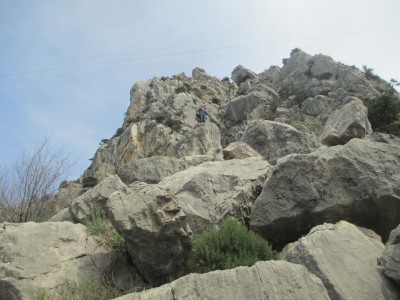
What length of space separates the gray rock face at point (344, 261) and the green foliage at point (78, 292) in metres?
3.13

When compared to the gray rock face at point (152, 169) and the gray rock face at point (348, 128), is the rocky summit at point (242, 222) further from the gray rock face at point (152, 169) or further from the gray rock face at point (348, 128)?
the gray rock face at point (348, 128)

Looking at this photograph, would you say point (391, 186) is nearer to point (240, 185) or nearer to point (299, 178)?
point (299, 178)

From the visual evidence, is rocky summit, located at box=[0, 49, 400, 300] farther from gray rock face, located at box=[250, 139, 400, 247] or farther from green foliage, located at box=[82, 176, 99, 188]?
green foliage, located at box=[82, 176, 99, 188]

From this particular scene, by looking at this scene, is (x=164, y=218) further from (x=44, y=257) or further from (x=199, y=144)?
Answer: (x=199, y=144)

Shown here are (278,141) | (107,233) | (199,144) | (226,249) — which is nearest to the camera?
(226,249)

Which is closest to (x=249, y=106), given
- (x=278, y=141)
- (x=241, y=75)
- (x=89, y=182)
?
(x=241, y=75)

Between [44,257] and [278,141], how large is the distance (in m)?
10.3

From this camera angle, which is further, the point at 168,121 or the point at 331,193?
the point at 168,121

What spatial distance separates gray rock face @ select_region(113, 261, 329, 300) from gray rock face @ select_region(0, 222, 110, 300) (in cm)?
250

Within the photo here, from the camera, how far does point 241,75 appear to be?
2259 inches

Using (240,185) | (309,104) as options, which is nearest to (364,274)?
(240,185)

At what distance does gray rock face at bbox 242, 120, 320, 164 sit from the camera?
15467 mm

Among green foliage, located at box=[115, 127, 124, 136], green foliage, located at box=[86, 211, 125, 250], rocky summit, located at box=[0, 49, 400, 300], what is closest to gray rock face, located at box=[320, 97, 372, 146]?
rocky summit, located at box=[0, 49, 400, 300]

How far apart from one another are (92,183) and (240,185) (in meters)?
24.5
